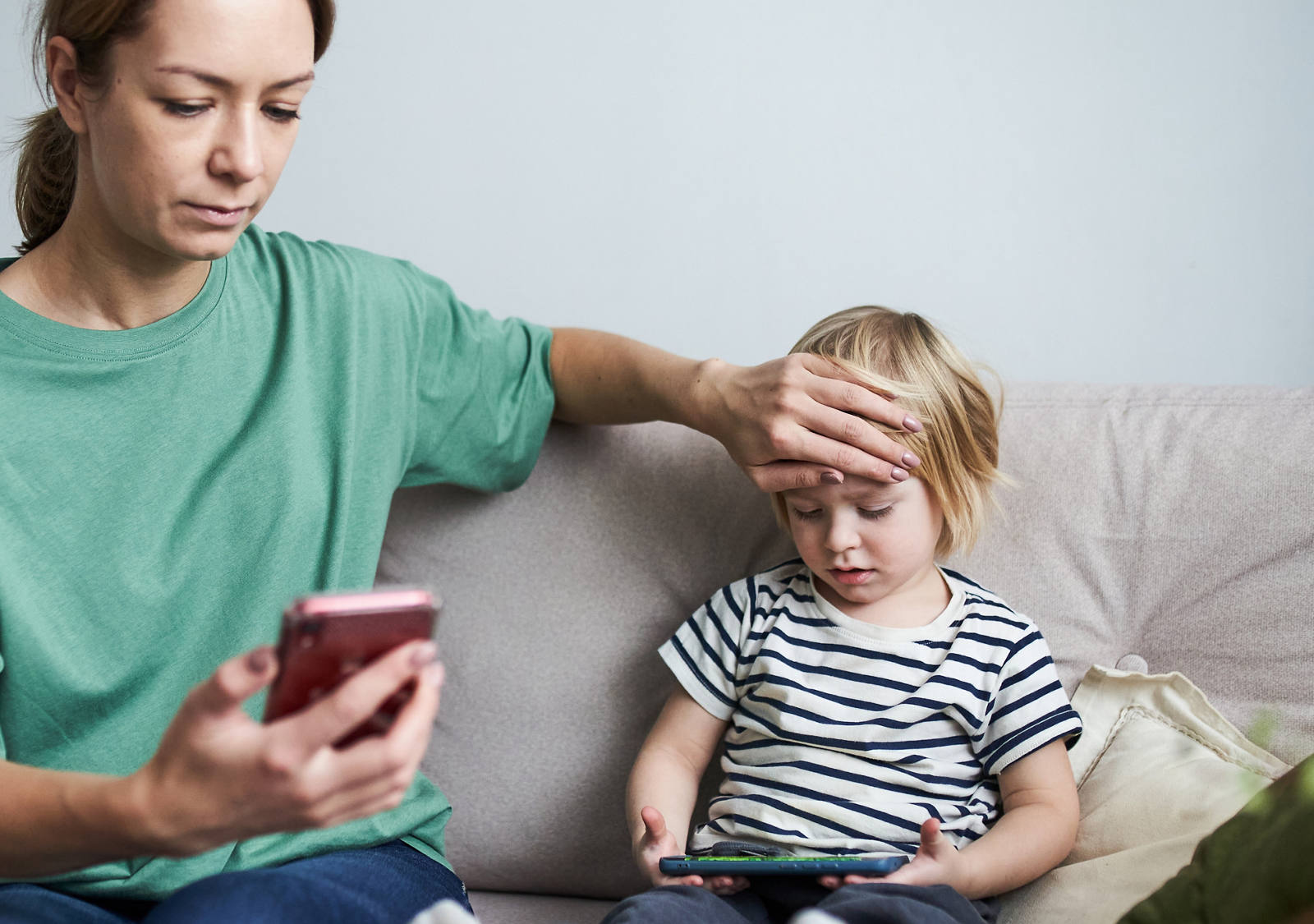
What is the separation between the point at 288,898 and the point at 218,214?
58cm

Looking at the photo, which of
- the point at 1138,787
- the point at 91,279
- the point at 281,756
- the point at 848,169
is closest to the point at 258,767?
the point at 281,756

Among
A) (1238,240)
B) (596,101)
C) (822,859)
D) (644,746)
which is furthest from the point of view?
(596,101)

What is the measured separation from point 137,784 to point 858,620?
0.75m

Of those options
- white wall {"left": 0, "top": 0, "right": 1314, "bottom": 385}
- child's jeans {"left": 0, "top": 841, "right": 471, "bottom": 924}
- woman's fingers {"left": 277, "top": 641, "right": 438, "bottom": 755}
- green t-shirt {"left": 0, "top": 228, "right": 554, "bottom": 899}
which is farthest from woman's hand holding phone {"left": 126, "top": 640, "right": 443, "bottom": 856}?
white wall {"left": 0, "top": 0, "right": 1314, "bottom": 385}

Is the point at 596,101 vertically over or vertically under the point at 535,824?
over

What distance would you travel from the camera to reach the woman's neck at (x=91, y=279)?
3.40ft

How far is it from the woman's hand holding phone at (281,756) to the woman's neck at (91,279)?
53 cm

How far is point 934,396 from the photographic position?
117cm

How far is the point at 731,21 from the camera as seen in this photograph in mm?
1614

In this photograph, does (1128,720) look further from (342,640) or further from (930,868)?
(342,640)

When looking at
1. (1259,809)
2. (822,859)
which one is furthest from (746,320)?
(1259,809)

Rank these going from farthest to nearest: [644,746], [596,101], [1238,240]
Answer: [596,101] → [1238,240] → [644,746]

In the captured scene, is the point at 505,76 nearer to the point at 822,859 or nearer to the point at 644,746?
the point at 644,746

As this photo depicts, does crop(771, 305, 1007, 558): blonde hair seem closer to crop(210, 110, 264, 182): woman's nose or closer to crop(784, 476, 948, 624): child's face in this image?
crop(784, 476, 948, 624): child's face
